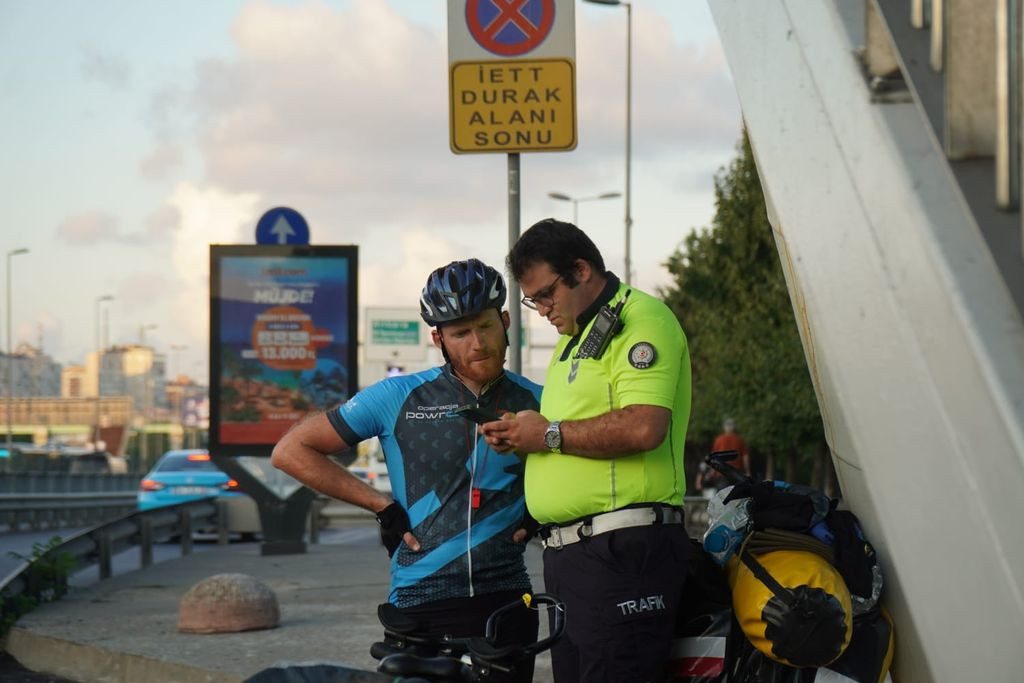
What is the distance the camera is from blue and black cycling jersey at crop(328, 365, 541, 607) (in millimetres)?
3934

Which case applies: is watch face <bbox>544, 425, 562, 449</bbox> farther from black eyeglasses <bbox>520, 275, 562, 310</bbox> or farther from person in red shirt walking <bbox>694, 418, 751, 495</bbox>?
person in red shirt walking <bbox>694, 418, 751, 495</bbox>

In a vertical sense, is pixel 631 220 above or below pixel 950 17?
above

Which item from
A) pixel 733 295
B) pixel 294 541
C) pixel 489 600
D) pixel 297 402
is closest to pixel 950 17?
pixel 489 600

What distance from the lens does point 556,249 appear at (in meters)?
3.85

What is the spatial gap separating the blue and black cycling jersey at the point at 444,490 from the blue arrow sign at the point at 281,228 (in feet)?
42.0

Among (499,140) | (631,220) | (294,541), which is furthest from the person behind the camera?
(631,220)

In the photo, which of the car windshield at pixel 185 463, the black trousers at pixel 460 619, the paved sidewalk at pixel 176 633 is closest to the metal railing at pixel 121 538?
the paved sidewalk at pixel 176 633

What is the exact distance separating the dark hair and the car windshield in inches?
888

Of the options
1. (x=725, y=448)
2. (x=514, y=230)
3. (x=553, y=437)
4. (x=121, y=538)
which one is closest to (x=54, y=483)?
(x=725, y=448)

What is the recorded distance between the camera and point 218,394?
16453mm

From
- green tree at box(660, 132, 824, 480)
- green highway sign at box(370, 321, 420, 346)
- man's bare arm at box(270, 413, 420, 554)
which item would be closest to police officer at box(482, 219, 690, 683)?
man's bare arm at box(270, 413, 420, 554)

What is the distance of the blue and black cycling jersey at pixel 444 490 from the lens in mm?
3934

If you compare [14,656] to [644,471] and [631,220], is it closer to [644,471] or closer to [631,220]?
[644,471]

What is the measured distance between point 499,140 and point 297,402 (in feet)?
34.0
